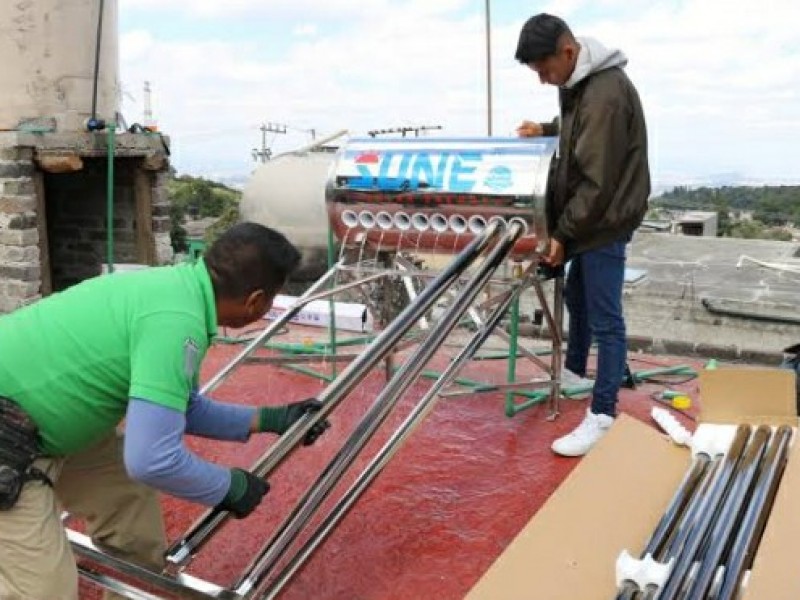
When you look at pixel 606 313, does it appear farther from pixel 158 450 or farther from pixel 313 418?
pixel 158 450

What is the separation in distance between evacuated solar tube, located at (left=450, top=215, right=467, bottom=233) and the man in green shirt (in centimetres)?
149

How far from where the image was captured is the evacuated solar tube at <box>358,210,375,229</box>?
361 cm

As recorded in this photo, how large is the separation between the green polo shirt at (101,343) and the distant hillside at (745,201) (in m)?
17.3

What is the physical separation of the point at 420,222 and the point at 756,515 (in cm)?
178

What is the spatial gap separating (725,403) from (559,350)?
37.0 inches

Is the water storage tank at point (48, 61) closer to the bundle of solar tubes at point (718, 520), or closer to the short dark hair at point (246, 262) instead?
the short dark hair at point (246, 262)

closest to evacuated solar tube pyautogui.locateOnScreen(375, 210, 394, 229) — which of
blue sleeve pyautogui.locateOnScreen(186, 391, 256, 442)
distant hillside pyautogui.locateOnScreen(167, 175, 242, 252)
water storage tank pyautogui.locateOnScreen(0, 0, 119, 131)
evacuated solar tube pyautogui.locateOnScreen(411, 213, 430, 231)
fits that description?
evacuated solar tube pyautogui.locateOnScreen(411, 213, 430, 231)

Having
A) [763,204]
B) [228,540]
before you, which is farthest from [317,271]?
[763,204]

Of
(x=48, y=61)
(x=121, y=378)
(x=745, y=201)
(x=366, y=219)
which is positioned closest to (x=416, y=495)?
(x=366, y=219)

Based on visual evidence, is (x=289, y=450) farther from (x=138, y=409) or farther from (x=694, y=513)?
(x=694, y=513)

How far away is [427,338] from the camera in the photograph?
8.80 ft

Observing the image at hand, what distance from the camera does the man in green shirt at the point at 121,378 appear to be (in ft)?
5.82

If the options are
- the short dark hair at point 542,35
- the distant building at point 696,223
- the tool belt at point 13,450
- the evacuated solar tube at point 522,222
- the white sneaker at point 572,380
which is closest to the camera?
the tool belt at point 13,450

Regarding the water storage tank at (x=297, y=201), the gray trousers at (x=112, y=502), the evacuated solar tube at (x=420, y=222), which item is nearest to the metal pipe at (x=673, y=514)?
the gray trousers at (x=112, y=502)
